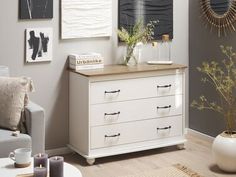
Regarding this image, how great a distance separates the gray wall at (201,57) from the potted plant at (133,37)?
50 centimetres

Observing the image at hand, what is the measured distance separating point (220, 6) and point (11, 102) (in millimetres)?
2176

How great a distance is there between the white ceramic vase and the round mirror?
1239mm

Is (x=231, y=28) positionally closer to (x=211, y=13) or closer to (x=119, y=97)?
(x=211, y=13)

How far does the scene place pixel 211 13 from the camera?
16.1 ft

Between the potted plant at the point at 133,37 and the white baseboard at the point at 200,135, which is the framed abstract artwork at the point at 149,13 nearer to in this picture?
the potted plant at the point at 133,37

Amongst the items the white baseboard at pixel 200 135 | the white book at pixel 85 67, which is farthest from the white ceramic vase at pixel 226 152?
the white book at pixel 85 67

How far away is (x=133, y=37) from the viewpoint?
4742 mm

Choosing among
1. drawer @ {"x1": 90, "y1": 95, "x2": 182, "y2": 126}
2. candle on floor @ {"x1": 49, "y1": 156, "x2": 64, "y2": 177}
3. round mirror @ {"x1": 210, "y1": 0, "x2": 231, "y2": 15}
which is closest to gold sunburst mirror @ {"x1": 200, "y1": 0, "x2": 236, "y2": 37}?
round mirror @ {"x1": 210, "y1": 0, "x2": 231, "y2": 15}

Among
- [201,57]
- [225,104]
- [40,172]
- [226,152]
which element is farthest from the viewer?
[201,57]

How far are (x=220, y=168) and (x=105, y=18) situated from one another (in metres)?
1.72

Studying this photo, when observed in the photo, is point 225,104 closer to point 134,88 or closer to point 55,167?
point 134,88

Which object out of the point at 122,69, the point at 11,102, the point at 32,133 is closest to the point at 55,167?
the point at 32,133

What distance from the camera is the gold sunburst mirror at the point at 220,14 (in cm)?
469

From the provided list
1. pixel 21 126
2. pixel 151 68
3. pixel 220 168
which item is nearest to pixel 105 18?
pixel 151 68
